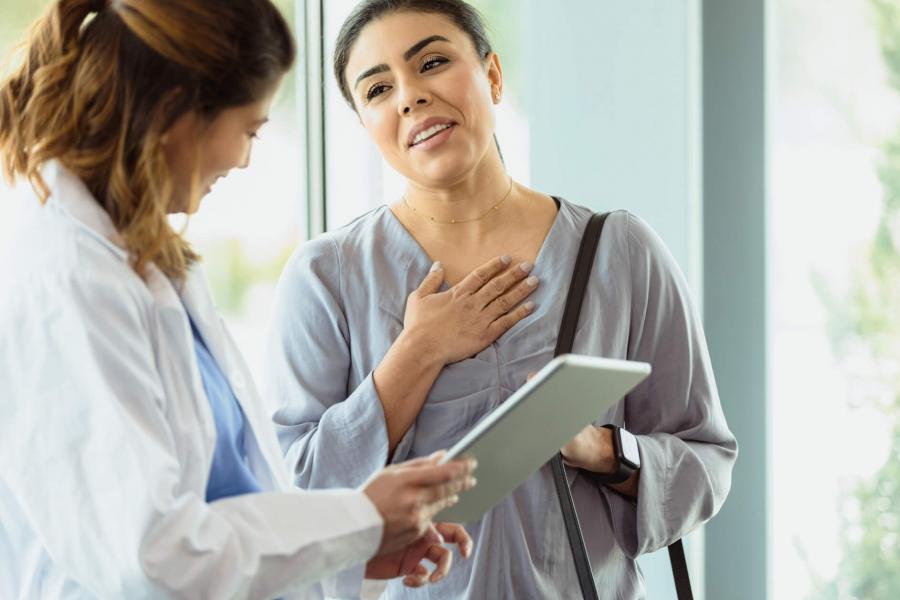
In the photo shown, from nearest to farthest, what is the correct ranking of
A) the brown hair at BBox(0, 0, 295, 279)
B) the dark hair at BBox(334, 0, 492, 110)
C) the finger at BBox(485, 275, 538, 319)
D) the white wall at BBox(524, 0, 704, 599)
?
the brown hair at BBox(0, 0, 295, 279) → the finger at BBox(485, 275, 538, 319) → the dark hair at BBox(334, 0, 492, 110) → the white wall at BBox(524, 0, 704, 599)

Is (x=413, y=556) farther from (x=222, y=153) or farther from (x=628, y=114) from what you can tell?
(x=628, y=114)

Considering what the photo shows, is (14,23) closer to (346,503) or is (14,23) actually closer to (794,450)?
(346,503)

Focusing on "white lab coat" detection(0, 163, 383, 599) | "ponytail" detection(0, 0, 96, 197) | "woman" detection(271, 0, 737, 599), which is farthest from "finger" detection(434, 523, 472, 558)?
"ponytail" detection(0, 0, 96, 197)

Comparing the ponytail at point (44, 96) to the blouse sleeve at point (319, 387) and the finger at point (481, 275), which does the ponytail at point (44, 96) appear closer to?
the blouse sleeve at point (319, 387)

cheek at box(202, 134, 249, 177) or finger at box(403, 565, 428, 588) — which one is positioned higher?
cheek at box(202, 134, 249, 177)

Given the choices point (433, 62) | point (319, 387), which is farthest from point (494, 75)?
point (319, 387)

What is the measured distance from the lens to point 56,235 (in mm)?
1204

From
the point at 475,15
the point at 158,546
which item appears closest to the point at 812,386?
the point at 475,15

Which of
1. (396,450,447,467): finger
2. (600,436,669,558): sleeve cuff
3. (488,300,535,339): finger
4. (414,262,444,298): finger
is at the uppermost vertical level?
(414,262,444,298): finger

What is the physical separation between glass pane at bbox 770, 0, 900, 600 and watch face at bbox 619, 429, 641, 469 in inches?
42.8

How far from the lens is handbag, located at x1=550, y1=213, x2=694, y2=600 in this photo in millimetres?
1788

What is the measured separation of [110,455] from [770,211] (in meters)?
2.04

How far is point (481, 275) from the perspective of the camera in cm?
193

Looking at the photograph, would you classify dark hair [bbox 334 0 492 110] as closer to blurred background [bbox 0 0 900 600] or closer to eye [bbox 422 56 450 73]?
eye [bbox 422 56 450 73]
